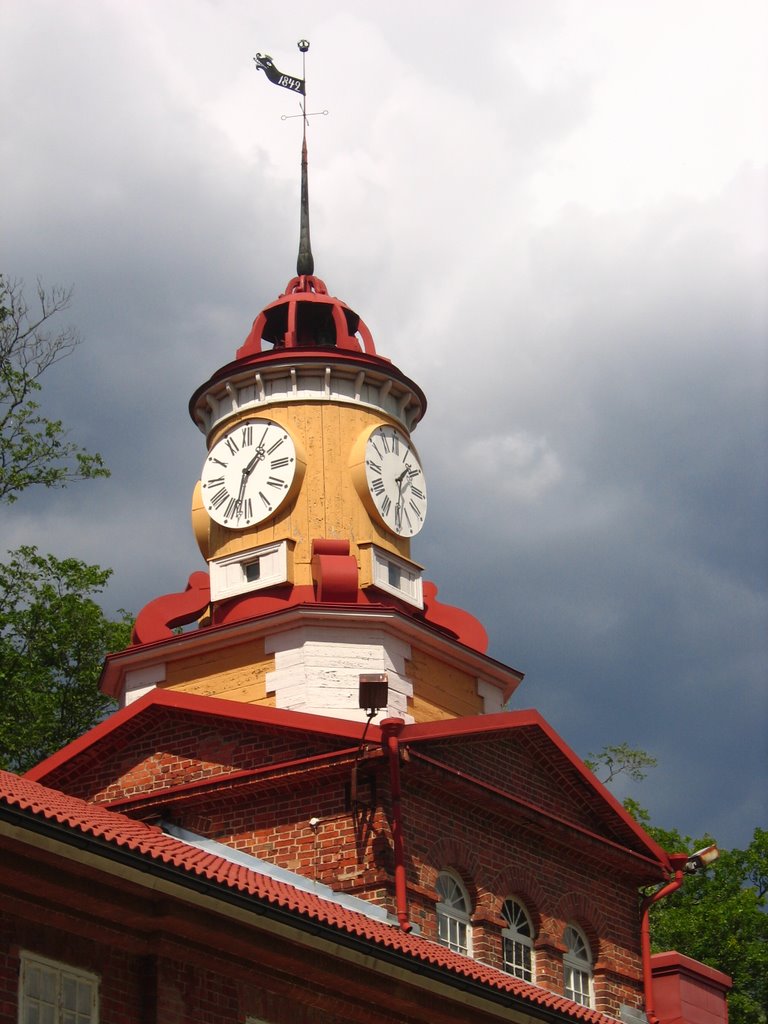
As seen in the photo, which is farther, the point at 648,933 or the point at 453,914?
the point at 648,933

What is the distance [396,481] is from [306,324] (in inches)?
162

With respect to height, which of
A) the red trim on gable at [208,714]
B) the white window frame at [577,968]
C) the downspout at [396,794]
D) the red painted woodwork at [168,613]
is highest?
the red painted woodwork at [168,613]

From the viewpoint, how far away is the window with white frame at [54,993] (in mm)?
16217

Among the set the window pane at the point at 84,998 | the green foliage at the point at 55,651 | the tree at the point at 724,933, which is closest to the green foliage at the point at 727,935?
the tree at the point at 724,933

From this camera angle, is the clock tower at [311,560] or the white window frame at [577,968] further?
the clock tower at [311,560]

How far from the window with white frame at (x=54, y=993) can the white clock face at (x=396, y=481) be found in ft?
44.8

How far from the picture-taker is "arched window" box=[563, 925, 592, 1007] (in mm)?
26203

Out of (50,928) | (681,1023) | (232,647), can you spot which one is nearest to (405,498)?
(232,647)

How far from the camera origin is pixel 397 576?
29422mm

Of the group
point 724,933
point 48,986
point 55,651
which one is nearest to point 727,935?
point 724,933

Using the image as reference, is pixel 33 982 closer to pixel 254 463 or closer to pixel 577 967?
pixel 577 967

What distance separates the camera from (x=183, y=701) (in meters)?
25.6

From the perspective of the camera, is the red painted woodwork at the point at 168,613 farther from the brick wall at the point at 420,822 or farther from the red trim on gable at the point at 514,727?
the red trim on gable at the point at 514,727

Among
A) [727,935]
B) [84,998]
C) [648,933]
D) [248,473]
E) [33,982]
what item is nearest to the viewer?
[33,982]
